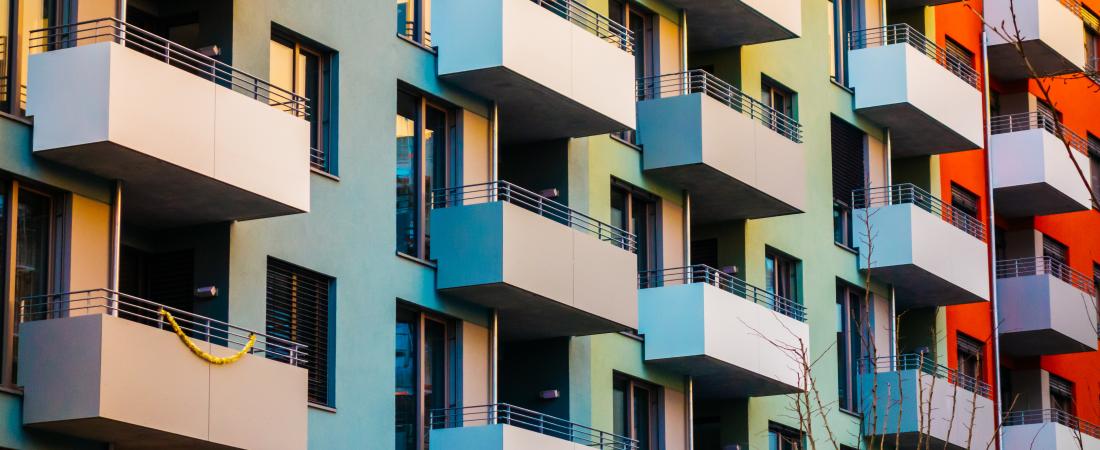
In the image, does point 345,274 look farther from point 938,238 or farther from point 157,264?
point 938,238

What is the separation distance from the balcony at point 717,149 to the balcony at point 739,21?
77 centimetres

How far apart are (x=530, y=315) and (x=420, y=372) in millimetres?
2597

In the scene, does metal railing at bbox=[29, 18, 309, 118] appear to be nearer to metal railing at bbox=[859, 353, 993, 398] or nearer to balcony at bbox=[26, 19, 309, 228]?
balcony at bbox=[26, 19, 309, 228]

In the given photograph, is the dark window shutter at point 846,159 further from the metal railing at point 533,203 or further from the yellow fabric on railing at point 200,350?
the yellow fabric on railing at point 200,350

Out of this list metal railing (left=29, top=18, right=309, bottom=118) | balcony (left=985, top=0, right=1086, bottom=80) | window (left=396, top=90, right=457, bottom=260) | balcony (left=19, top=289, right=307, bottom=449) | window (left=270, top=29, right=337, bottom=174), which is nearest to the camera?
balcony (left=19, top=289, right=307, bottom=449)

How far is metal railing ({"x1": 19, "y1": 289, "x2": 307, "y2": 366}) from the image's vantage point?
69.8 ft

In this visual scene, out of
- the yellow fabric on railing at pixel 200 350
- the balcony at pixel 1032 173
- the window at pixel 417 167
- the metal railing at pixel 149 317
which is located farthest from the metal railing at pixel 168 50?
the balcony at pixel 1032 173

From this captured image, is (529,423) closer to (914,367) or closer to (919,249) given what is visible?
(919,249)

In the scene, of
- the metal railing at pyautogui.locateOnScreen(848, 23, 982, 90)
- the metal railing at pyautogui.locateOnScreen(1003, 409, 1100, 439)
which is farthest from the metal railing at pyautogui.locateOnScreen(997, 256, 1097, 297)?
the metal railing at pyautogui.locateOnScreen(848, 23, 982, 90)

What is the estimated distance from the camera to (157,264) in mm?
24391

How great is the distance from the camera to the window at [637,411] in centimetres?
3247

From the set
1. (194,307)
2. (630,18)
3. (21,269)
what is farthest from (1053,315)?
(21,269)

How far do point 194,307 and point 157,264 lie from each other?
30.8 inches

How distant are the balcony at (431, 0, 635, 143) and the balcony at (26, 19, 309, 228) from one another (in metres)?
4.21
